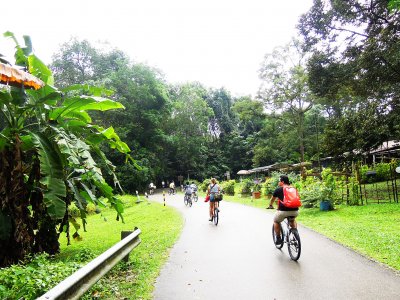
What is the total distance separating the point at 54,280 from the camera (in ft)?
14.4

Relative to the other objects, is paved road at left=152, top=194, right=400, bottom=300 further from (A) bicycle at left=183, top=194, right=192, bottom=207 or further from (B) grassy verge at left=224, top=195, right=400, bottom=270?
(A) bicycle at left=183, top=194, right=192, bottom=207

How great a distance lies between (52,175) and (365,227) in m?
9.55

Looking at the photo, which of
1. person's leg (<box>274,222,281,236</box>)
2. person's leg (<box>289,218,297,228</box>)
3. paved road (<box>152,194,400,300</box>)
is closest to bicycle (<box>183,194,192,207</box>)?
paved road (<box>152,194,400,300</box>)

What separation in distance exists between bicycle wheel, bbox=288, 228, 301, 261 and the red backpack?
1.78 feet

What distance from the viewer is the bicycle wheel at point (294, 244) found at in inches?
276

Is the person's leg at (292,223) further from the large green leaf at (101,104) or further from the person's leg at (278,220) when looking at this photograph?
the large green leaf at (101,104)

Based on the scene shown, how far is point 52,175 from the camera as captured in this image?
19.9ft

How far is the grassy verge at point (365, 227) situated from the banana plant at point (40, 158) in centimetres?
617

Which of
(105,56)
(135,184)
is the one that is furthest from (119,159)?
(105,56)

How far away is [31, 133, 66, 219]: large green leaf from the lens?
595cm

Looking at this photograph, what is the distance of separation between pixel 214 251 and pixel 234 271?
6.17 feet

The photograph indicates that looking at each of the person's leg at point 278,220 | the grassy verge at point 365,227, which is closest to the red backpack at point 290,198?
the person's leg at point 278,220

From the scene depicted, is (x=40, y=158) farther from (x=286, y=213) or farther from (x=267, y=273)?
(x=286, y=213)

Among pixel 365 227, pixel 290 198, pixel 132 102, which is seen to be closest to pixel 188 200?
pixel 365 227
